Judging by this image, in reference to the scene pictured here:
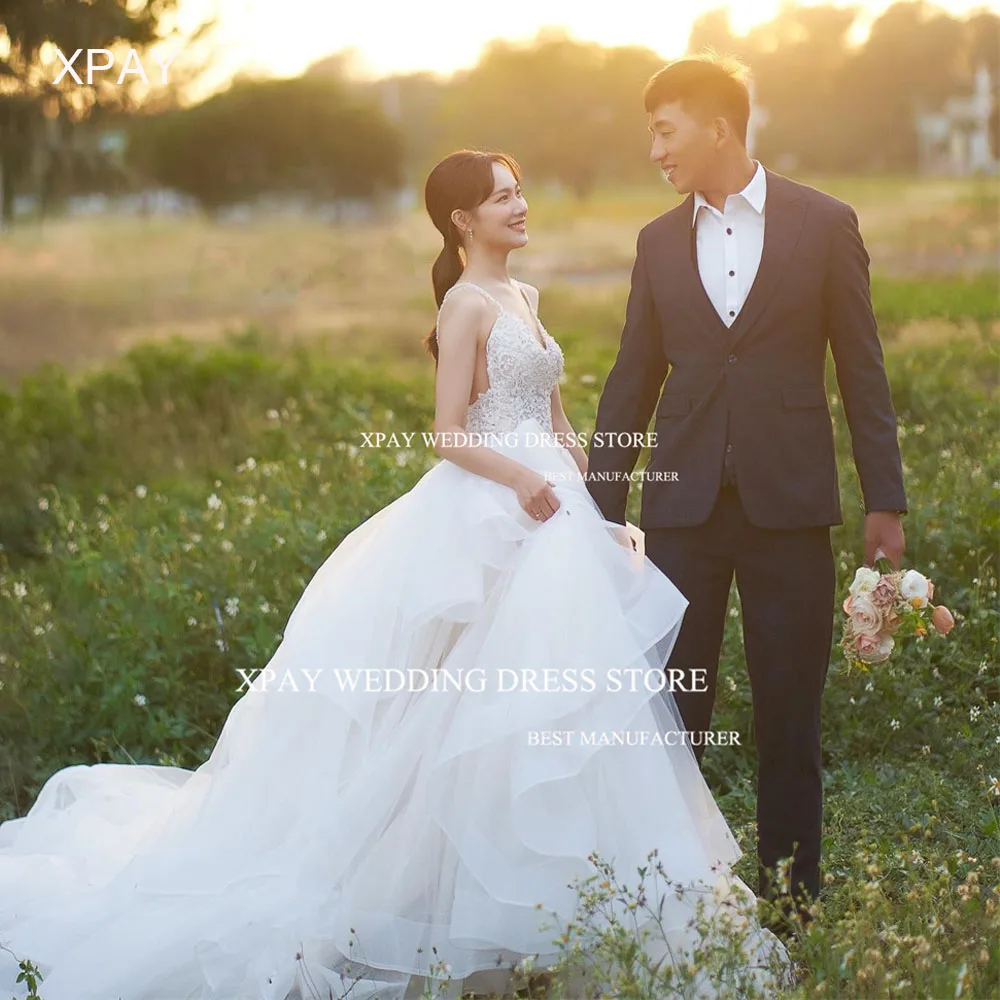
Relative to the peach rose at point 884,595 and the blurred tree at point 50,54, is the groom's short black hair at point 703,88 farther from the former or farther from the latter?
the blurred tree at point 50,54

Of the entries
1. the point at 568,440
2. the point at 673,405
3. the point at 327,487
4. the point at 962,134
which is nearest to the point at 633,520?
the point at 327,487

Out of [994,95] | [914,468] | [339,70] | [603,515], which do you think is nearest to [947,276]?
[994,95]

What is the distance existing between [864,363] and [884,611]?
26.6 inches

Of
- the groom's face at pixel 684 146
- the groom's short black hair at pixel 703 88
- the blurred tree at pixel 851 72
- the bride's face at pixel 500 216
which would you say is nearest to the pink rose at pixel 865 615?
the groom's face at pixel 684 146

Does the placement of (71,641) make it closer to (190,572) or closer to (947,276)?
(190,572)

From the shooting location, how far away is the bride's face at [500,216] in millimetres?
4059

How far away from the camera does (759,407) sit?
3566 millimetres

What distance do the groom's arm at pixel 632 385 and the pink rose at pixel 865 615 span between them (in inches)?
28.4

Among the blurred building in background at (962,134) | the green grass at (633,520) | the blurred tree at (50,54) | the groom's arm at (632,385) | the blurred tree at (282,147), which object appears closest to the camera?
the green grass at (633,520)

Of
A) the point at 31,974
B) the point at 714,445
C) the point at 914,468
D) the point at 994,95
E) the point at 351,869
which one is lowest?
the point at 31,974

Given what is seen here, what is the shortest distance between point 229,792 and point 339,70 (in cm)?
1077

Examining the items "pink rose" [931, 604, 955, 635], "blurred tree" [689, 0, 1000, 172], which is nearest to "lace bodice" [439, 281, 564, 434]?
"pink rose" [931, 604, 955, 635]

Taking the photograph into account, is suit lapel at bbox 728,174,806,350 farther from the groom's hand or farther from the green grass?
the green grass

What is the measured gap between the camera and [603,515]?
3.88 metres
